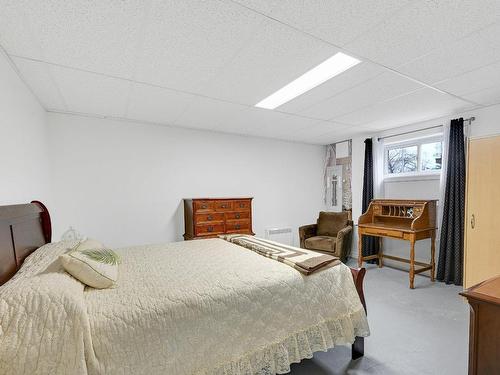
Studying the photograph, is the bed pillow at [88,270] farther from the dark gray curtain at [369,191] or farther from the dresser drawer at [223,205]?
the dark gray curtain at [369,191]

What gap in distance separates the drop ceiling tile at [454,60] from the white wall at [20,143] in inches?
126

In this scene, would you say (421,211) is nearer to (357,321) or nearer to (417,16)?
(357,321)

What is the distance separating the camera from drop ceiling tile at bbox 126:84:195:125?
2.76 m

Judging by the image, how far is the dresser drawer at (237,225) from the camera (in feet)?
→ 13.7

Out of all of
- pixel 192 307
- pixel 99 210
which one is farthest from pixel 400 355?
pixel 99 210

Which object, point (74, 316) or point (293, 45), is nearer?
point (74, 316)

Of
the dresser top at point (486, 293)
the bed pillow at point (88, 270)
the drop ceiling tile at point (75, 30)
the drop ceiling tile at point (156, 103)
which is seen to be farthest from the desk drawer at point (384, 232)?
the drop ceiling tile at point (75, 30)

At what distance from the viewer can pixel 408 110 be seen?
3.47m

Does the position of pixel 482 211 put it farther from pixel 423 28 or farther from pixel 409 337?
pixel 423 28

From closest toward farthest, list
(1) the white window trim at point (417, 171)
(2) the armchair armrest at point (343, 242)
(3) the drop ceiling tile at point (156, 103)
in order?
(3) the drop ceiling tile at point (156, 103) < (1) the white window trim at point (417, 171) < (2) the armchair armrest at point (343, 242)

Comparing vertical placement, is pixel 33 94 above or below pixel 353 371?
above

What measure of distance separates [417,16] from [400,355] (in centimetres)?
239

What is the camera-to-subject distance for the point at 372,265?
15.3 ft

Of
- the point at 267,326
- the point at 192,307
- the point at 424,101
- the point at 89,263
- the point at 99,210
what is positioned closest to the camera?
the point at 192,307
